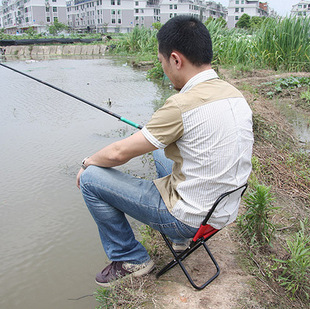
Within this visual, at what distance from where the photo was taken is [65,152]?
167 inches

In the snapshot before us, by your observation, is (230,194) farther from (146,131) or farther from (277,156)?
(277,156)

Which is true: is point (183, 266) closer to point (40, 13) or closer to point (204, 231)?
point (204, 231)

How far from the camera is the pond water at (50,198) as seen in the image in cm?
212

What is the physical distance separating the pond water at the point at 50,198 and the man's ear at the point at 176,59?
1.41 metres

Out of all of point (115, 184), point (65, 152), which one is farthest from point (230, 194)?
point (65, 152)

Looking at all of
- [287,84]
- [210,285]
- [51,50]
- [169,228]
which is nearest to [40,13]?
[51,50]

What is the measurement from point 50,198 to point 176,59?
2058 millimetres

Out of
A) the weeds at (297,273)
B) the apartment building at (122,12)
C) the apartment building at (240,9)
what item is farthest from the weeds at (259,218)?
the apartment building at (240,9)

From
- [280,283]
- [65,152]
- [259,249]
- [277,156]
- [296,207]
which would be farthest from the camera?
[65,152]

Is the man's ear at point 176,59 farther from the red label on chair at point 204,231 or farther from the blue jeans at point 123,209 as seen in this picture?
the red label on chair at point 204,231

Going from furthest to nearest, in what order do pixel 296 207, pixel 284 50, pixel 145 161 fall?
pixel 284 50
pixel 145 161
pixel 296 207

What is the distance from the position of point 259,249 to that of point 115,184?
986 millimetres

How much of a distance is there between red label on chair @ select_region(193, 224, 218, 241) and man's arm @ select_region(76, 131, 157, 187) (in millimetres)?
439

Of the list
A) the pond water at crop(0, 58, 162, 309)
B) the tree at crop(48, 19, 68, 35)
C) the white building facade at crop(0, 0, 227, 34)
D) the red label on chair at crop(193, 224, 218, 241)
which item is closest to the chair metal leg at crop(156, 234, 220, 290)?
the red label on chair at crop(193, 224, 218, 241)
